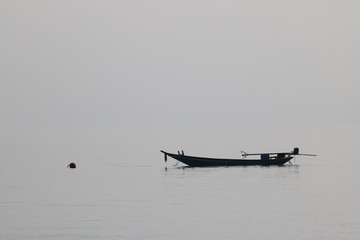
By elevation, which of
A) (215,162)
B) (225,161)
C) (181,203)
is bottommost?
(181,203)

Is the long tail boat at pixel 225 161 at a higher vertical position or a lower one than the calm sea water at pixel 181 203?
higher

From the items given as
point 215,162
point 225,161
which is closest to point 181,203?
point 215,162

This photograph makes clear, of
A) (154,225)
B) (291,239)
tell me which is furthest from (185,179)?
(291,239)

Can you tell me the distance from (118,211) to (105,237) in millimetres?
10442

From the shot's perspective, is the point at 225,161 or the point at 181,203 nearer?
the point at 181,203

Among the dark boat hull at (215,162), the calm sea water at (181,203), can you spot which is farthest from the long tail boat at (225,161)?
the calm sea water at (181,203)

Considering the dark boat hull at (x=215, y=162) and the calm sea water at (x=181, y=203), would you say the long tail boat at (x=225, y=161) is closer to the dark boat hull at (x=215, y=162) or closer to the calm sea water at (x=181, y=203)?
the dark boat hull at (x=215, y=162)

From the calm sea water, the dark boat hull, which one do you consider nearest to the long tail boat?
the dark boat hull

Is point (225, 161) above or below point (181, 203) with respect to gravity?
above

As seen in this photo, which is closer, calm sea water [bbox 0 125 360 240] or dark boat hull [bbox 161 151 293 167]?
calm sea water [bbox 0 125 360 240]

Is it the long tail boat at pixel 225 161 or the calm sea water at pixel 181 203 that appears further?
the long tail boat at pixel 225 161

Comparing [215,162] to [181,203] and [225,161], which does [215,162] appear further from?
[181,203]

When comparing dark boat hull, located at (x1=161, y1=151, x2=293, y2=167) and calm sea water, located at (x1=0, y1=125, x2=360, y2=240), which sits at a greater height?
dark boat hull, located at (x1=161, y1=151, x2=293, y2=167)

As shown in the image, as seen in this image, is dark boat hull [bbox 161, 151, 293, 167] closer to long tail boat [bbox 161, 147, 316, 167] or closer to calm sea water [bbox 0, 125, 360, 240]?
long tail boat [bbox 161, 147, 316, 167]
